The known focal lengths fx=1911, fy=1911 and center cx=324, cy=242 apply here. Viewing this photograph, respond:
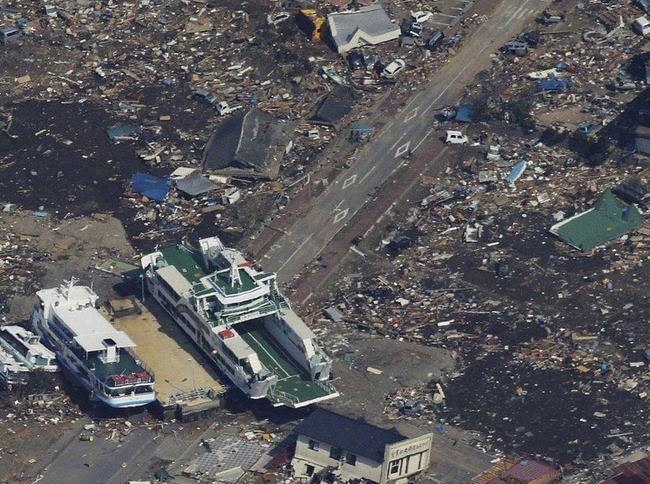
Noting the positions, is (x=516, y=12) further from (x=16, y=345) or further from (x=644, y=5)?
(x=16, y=345)

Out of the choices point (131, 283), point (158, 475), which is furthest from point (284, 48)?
point (158, 475)

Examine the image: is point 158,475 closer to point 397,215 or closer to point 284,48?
Result: point 397,215

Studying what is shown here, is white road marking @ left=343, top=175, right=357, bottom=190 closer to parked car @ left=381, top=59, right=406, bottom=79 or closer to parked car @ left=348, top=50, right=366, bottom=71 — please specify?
parked car @ left=381, top=59, right=406, bottom=79

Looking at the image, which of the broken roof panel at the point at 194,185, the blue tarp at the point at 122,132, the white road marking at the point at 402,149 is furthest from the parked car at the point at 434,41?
the blue tarp at the point at 122,132

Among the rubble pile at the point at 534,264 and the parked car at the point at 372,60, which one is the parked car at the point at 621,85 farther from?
the parked car at the point at 372,60

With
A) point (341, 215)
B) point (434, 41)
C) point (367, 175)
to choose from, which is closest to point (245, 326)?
point (341, 215)

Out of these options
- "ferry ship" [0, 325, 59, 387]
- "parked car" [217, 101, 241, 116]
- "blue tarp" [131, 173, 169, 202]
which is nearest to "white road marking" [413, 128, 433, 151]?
"parked car" [217, 101, 241, 116]
